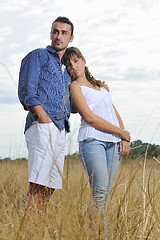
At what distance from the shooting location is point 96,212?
1.89 meters

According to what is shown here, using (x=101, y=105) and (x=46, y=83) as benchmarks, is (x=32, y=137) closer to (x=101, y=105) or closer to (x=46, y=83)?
(x=46, y=83)

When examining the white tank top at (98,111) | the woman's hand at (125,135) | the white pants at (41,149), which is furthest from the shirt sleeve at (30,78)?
the woman's hand at (125,135)

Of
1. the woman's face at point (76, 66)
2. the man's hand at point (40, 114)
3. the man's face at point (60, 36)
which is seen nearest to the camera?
the man's hand at point (40, 114)

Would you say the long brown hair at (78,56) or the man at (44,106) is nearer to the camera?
the man at (44,106)

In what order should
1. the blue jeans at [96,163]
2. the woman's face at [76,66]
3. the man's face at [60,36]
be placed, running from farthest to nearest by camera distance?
the man's face at [60,36], the woman's face at [76,66], the blue jeans at [96,163]

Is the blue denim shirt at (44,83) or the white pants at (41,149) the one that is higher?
the blue denim shirt at (44,83)

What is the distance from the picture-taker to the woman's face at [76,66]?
2349 mm

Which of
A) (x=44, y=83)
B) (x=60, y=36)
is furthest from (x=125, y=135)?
(x=60, y=36)

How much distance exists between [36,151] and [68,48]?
0.90 m

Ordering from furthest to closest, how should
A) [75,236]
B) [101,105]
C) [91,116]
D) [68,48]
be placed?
[68,48] → [101,105] → [91,116] → [75,236]

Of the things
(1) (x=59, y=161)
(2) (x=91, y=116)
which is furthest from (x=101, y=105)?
(1) (x=59, y=161)

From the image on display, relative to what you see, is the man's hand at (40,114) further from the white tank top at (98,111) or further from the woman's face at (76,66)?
the woman's face at (76,66)

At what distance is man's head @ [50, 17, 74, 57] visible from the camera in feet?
8.20

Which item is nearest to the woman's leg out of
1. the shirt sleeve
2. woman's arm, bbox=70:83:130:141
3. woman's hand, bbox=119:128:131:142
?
woman's arm, bbox=70:83:130:141
